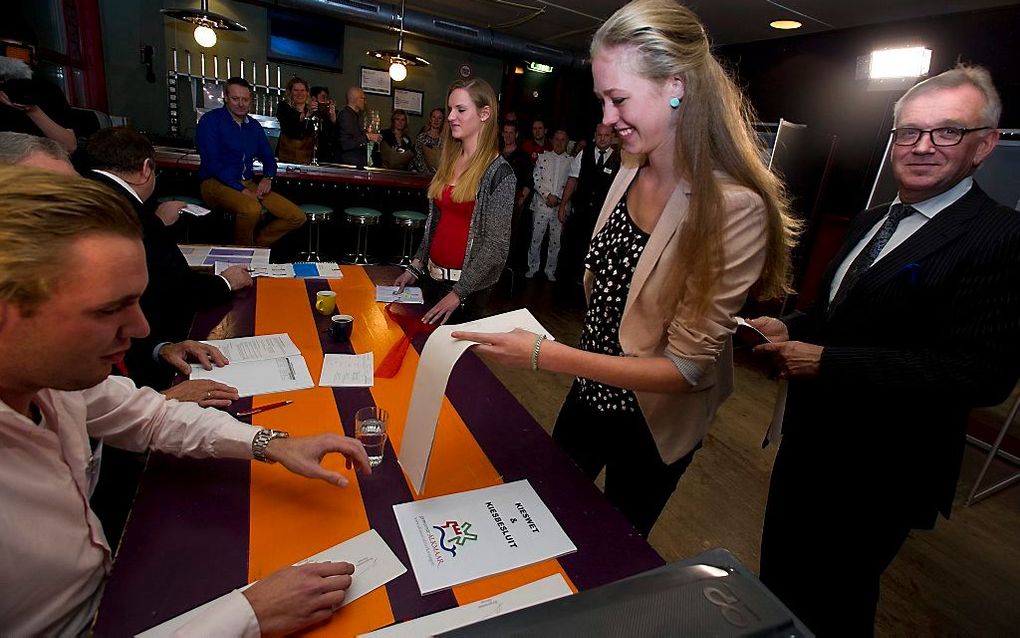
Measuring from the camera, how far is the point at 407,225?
5637 millimetres

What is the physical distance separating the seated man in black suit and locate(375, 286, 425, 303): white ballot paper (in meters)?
0.55

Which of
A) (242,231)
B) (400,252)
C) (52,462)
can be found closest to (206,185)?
(242,231)

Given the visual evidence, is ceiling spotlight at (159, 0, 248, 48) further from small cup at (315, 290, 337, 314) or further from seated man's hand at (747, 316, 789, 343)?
seated man's hand at (747, 316, 789, 343)

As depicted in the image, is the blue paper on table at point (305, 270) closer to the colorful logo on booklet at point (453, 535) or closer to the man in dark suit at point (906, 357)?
the colorful logo on booklet at point (453, 535)

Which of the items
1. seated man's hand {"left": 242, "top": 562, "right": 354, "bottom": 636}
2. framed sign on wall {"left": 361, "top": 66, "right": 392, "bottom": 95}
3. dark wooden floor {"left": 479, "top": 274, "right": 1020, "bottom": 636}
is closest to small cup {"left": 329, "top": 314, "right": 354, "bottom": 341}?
seated man's hand {"left": 242, "top": 562, "right": 354, "bottom": 636}

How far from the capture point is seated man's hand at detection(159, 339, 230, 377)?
1515 mm

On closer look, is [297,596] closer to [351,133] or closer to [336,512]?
[336,512]

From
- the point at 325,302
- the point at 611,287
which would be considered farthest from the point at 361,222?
the point at 611,287

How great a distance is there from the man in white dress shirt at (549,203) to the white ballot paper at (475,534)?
18.5ft

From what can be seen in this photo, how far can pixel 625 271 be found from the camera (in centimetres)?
133

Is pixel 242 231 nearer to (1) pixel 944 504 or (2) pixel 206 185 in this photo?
(2) pixel 206 185

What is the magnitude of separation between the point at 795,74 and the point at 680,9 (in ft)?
20.6

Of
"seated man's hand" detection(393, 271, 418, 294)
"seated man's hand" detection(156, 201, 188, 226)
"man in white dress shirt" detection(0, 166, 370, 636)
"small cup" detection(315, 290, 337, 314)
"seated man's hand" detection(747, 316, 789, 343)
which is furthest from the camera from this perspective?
"seated man's hand" detection(156, 201, 188, 226)

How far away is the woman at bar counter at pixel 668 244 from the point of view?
3.67 ft
